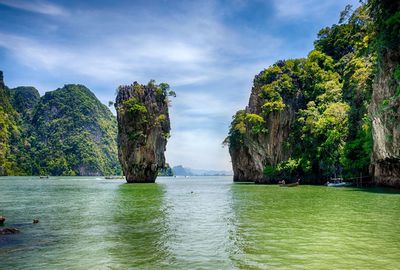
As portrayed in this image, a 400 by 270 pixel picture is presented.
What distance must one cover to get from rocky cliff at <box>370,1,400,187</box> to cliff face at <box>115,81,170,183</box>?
42.8 meters

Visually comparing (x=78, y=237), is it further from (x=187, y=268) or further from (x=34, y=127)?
(x=34, y=127)

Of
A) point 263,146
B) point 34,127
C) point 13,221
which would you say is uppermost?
point 34,127

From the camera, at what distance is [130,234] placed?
1380 centimetres

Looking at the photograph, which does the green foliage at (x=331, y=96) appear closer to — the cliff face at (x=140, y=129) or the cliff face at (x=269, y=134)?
the cliff face at (x=269, y=134)

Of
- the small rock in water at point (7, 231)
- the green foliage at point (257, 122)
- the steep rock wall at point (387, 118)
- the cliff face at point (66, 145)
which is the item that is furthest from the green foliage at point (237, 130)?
the cliff face at point (66, 145)

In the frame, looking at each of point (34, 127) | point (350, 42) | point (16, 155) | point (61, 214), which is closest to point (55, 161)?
point (16, 155)

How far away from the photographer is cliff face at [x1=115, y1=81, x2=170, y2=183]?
67656 millimetres

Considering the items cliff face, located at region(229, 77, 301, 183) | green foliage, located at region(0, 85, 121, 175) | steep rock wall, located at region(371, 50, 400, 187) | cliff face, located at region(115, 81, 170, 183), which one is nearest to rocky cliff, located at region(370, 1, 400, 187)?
steep rock wall, located at region(371, 50, 400, 187)

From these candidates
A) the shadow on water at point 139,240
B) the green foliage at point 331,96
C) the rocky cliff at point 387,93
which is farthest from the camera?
the green foliage at point 331,96

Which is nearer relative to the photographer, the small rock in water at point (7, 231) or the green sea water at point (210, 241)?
the green sea water at point (210, 241)

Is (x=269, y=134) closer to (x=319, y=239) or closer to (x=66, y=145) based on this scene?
(x=319, y=239)

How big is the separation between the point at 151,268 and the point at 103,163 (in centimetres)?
17849

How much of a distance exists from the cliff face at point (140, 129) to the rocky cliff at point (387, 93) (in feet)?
140

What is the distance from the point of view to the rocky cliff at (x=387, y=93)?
30656 millimetres
